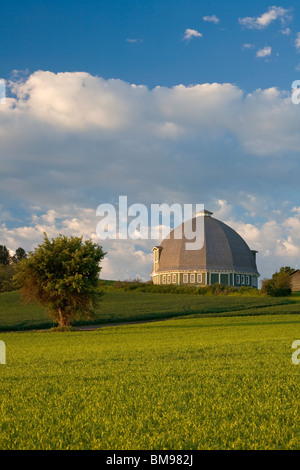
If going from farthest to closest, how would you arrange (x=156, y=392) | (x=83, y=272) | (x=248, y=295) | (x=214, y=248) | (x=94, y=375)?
1. (x=214, y=248)
2. (x=248, y=295)
3. (x=83, y=272)
4. (x=94, y=375)
5. (x=156, y=392)

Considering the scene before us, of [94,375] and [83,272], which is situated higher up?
[83,272]

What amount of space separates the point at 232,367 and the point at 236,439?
6800mm

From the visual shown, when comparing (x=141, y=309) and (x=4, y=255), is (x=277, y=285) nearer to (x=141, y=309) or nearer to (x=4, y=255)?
(x=141, y=309)

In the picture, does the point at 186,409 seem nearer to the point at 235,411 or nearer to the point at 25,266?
the point at 235,411

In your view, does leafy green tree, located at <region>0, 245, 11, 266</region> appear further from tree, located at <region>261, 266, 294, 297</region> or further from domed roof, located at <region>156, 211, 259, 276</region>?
tree, located at <region>261, 266, 294, 297</region>

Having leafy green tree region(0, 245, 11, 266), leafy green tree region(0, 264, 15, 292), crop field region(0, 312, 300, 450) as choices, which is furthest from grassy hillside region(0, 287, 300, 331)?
leafy green tree region(0, 245, 11, 266)

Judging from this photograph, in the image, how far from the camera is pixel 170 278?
9944 centimetres

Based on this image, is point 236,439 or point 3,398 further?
point 3,398

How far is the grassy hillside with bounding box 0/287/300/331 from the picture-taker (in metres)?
48.2

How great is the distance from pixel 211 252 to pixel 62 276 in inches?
2368

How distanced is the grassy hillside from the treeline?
23.2 m

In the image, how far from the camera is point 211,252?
97750mm

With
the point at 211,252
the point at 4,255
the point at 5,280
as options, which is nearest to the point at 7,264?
the point at 4,255

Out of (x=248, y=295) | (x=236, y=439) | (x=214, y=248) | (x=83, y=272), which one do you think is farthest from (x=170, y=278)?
(x=236, y=439)
